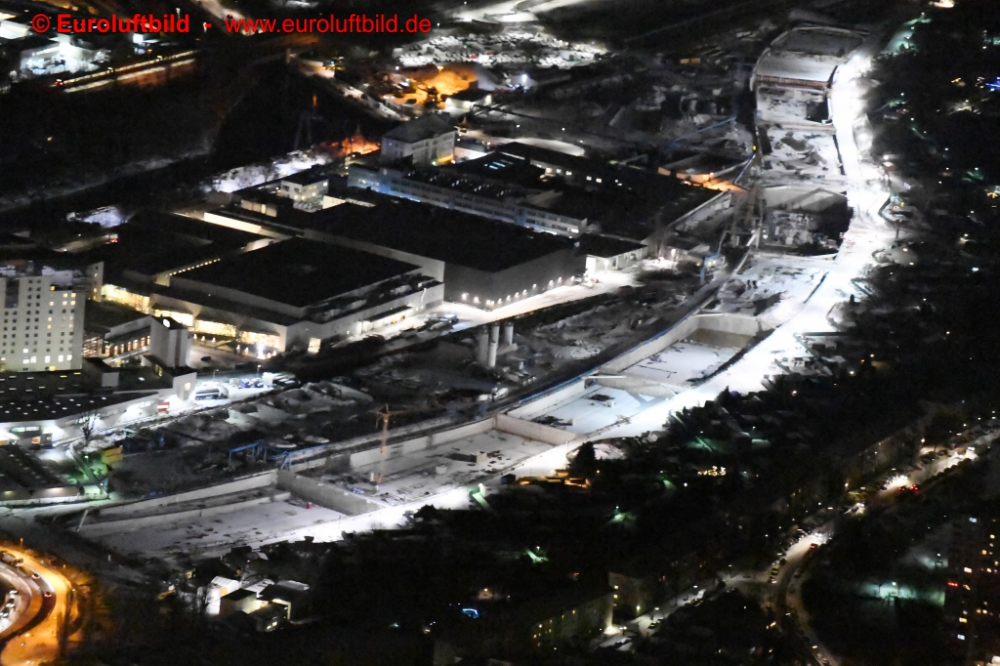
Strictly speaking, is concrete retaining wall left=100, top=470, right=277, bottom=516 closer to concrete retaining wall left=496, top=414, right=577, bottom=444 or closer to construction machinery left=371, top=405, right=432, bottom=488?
construction machinery left=371, top=405, right=432, bottom=488

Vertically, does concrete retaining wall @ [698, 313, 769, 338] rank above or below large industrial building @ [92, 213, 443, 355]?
below

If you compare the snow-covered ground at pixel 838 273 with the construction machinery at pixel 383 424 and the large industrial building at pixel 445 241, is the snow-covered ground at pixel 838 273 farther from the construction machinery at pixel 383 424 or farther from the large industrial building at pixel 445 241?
the large industrial building at pixel 445 241

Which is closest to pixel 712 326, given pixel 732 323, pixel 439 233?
pixel 732 323

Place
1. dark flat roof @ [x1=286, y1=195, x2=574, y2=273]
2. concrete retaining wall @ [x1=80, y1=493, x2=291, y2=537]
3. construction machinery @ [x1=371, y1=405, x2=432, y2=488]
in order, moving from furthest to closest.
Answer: dark flat roof @ [x1=286, y1=195, x2=574, y2=273]
construction machinery @ [x1=371, y1=405, x2=432, y2=488]
concrete retaining wall @ [x1=80, y1=493, x2=291, y2=537]

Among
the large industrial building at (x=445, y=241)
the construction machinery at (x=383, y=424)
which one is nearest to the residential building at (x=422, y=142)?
the large industrial building at (x=445, y=241)

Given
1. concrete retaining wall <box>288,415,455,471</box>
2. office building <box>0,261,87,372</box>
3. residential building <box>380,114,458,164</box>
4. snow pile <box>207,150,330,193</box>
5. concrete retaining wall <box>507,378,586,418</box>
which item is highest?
office building <box>0,261,87,372</box>

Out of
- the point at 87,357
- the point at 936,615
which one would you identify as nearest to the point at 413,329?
the point at 87,357

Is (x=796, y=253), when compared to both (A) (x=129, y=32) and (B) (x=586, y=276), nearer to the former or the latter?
(B) (x=586, y=276)

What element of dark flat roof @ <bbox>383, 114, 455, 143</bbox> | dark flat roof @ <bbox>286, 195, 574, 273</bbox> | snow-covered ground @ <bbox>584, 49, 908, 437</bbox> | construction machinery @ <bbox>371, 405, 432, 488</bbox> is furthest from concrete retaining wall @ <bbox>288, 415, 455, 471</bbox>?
dark flat roof @ <bbox>383, 114, 455, 143</bbox>
